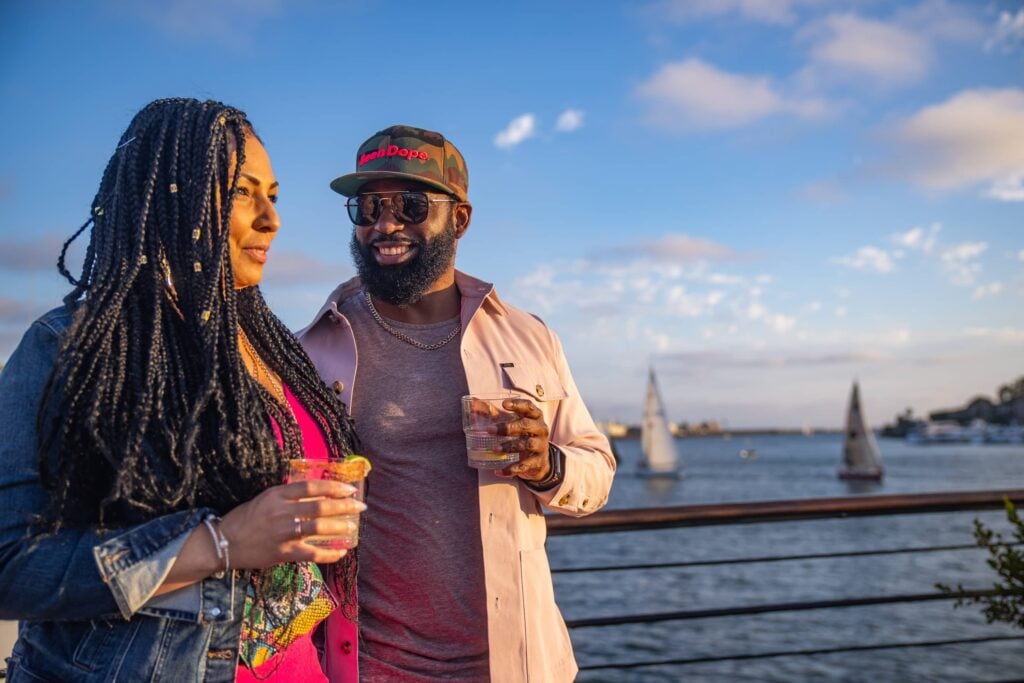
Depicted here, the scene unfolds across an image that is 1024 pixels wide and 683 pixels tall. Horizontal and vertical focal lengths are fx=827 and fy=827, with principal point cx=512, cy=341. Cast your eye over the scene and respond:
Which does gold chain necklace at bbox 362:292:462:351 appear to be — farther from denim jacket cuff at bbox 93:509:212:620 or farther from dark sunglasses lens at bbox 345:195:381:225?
denim jacket cuff at bbox 93:509:212:620

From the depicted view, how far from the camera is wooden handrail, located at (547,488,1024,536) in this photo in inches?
118

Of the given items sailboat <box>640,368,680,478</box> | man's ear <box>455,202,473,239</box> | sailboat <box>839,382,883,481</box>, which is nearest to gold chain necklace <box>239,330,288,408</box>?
man's ear <box>455,202,473,239</box>

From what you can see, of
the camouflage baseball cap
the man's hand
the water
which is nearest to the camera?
the man's hand

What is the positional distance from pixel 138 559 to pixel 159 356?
0.34m

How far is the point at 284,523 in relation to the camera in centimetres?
132

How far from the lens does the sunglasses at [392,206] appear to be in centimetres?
250

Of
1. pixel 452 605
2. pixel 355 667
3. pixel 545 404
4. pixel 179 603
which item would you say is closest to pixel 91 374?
pixel 179 603

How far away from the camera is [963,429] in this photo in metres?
137

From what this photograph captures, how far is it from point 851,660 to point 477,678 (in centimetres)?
1307

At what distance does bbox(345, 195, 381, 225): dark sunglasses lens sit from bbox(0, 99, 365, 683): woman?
34.1 inches

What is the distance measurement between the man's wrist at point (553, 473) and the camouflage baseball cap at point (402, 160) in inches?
35.4

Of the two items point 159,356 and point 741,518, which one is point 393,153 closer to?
point 159,356

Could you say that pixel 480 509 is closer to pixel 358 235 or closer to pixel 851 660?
pixel 358 235

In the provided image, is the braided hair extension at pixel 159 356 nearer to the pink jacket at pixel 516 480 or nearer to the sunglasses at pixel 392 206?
the pink jacket at pixel 516 480
